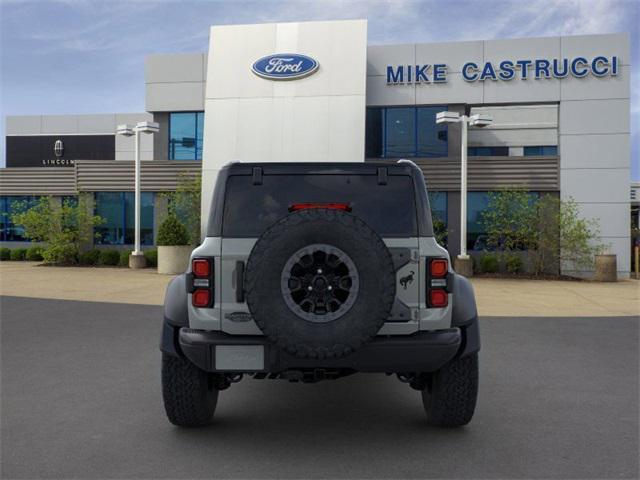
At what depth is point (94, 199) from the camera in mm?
26438

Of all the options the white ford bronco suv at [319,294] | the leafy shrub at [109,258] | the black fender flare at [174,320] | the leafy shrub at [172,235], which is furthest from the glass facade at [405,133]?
the black fender flare at [174,320]

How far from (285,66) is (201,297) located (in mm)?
20385

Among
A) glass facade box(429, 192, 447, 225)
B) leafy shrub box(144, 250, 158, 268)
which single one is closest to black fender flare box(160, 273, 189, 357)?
leafy shrub box(144, 250, 158, 268)

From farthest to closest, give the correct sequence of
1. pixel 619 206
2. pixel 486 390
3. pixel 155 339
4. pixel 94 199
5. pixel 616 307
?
1. pixel 94 199
2. pixel 619 206
3. pixel 616 307
4. pixel 155 339
5. pixel 486 390

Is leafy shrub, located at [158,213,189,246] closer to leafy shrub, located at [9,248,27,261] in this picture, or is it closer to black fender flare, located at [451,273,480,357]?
leafy shrub, located at [9,248,27,261]

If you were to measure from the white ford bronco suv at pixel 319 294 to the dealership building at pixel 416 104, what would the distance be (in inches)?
701

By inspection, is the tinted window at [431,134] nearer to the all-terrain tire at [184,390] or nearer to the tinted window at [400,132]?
the tinted window at [400,132]

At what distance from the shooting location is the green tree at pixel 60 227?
78.3 ft

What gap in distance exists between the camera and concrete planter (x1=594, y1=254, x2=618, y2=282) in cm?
1956

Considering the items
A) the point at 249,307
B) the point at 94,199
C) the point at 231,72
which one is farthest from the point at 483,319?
the point at 94,199

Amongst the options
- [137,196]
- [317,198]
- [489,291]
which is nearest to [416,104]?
[489,291]

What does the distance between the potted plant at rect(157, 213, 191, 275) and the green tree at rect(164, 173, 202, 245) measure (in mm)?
2725

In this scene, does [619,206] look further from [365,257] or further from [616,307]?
[365,257]

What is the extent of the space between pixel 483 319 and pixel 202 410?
7042 millimetres
